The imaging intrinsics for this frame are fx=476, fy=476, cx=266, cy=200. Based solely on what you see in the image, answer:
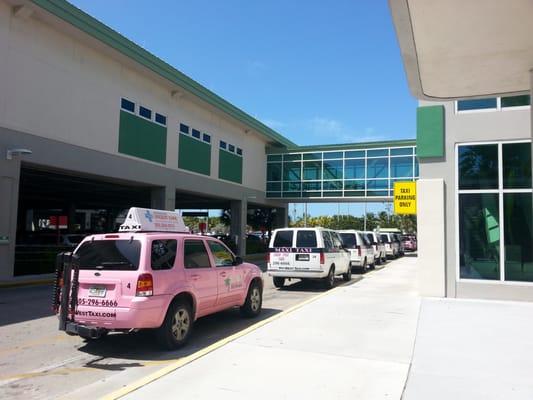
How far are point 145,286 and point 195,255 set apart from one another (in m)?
1.48

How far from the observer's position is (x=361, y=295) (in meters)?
13.1

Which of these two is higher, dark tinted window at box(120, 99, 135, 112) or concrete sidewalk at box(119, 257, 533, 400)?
dark tinted window at box(120, 99, 135, 112)

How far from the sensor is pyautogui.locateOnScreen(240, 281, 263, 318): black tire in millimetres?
9945

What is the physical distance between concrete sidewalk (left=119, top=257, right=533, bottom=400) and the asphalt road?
0.87 m

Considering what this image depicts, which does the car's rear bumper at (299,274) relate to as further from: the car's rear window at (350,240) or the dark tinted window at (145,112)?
the dark tinted window at (145,112)

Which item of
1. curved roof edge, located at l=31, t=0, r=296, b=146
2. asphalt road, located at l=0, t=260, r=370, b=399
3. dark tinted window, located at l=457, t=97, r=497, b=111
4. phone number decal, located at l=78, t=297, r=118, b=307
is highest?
curved roof edge, located at l=31, t=0, r=296, b=146

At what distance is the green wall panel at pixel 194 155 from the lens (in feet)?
91.8

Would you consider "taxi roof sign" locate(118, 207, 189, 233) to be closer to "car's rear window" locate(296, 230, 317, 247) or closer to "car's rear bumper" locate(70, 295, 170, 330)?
"car's rear bumper" locate(70, 295, 170, 330)

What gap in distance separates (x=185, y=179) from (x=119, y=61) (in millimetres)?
7900

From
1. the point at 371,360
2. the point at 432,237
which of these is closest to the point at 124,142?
the point at 432,237

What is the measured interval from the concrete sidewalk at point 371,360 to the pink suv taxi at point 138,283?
107cm

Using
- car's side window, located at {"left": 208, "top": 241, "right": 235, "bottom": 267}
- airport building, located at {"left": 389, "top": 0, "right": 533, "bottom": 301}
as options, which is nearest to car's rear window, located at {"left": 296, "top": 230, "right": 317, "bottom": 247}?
airport building, located at {"left": 389, "top": 0, "right": 533, "bottom": 301}

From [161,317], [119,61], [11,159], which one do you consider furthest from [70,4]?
[161,317]

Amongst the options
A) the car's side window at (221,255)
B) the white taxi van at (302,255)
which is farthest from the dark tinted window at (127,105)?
the car's side window at (221,255)
